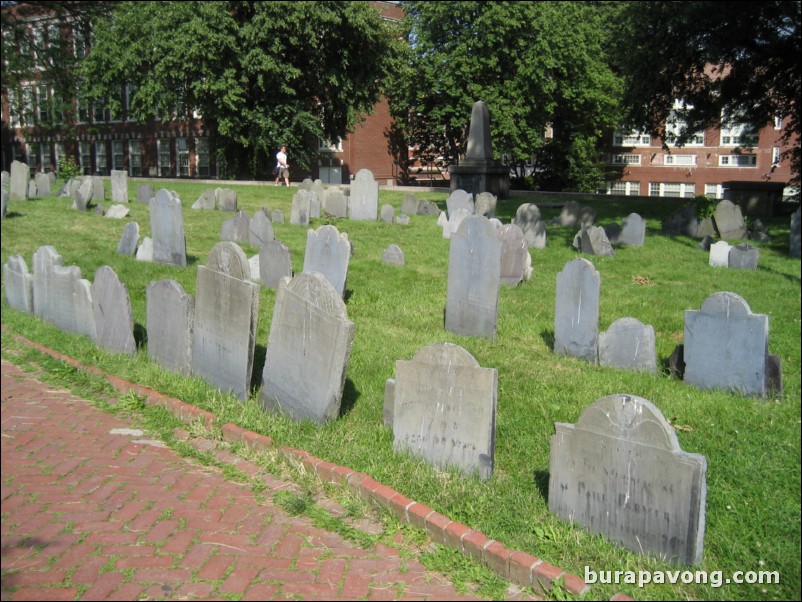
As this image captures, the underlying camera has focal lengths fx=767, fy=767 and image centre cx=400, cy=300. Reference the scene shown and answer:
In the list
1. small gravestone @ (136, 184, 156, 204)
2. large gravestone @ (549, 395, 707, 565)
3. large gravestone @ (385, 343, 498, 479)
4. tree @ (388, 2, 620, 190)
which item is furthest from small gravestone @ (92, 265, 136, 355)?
tree @ (388, 2, 620, 190)

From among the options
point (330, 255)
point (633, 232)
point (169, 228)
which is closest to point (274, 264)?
point (330, 255)

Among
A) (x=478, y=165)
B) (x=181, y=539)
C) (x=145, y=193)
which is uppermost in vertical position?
(x=478, y=165)

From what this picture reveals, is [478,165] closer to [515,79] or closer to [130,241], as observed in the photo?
[130,241]

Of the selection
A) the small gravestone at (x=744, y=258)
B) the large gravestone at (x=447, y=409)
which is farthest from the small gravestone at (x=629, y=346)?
the small gravestone at (x=744, y=258)

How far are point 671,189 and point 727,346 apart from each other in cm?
4246

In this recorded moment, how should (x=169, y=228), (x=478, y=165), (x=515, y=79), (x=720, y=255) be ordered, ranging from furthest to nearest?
(x=515, y=79) < (x=478, y=165) < (x=720, y=255) < (x=169, y=228)

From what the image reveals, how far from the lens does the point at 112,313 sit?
8477 mm

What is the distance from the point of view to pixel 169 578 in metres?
4.24

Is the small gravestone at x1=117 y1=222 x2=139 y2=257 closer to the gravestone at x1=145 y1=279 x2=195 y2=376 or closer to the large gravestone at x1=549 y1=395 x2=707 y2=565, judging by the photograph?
the gravestone at x1=145 y1=279 x2=195 y2=376

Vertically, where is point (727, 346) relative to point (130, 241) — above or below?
below

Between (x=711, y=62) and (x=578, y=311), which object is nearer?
(x=578, y=311)

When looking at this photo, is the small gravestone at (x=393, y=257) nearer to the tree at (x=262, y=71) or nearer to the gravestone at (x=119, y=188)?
the gravestone at (x=119, y=188)

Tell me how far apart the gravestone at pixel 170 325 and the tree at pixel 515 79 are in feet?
101

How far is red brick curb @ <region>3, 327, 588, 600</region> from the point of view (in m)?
4.21
